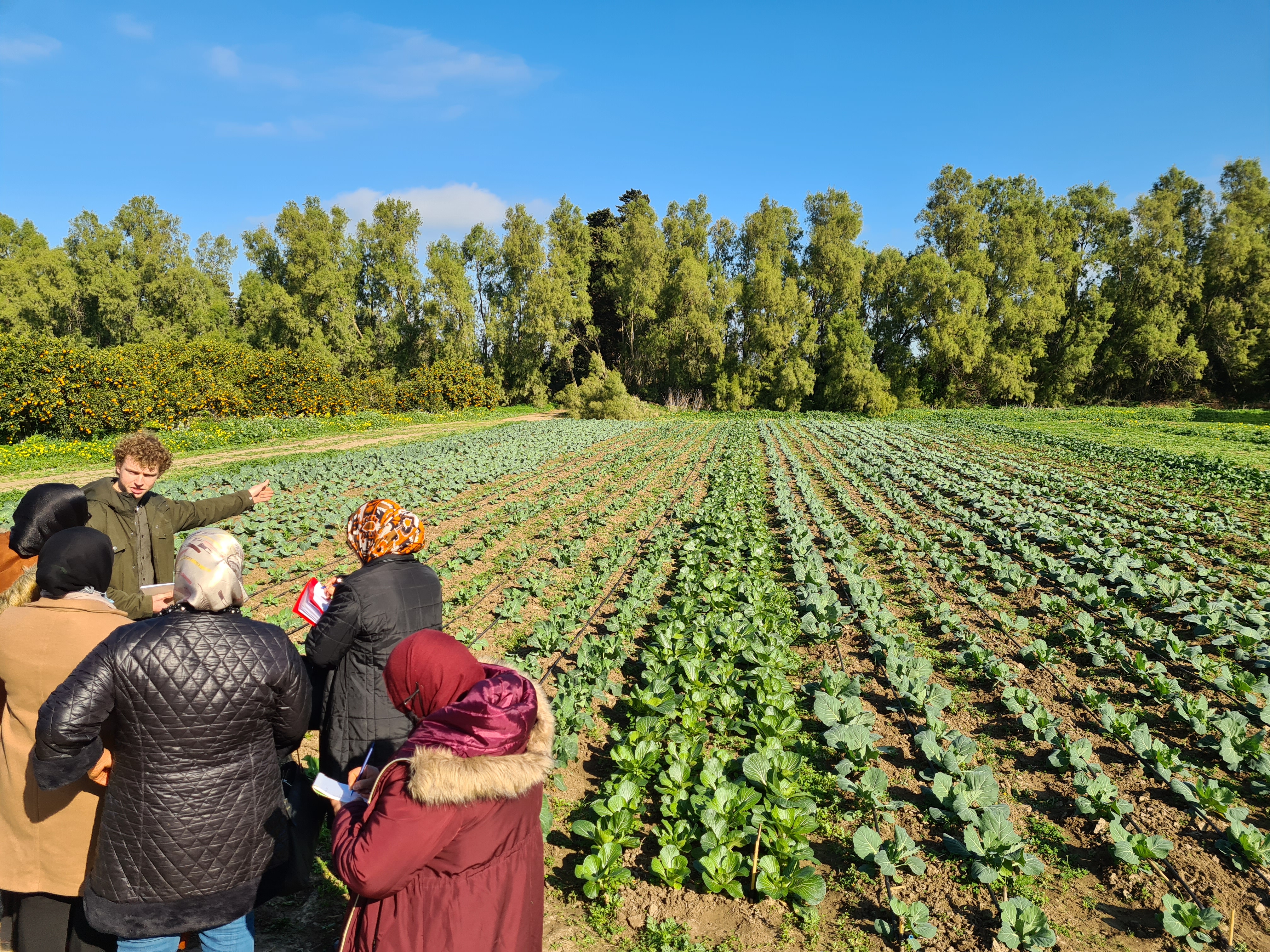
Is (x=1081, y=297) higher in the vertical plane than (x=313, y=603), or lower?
higher

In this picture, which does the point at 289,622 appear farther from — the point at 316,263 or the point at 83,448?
the point at 316,263

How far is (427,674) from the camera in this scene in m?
1.83

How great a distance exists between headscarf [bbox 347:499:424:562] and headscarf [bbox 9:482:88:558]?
1142 mm

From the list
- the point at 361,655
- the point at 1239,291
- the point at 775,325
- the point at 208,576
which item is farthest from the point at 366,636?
the point at 1239,291

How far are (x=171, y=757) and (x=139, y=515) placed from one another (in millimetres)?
2469

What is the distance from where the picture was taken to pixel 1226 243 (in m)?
38.4

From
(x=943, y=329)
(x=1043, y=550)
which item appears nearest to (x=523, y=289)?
(x=943, y=329)

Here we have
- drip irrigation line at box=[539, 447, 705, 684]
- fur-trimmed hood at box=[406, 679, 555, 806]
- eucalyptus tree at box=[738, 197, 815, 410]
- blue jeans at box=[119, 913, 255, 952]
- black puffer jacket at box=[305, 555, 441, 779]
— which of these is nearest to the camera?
fur-trimmed hood at box=[406, 679, 555, 806]

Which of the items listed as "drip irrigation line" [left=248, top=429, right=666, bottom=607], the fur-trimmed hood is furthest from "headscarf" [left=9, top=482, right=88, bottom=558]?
the fur-trimmed hood

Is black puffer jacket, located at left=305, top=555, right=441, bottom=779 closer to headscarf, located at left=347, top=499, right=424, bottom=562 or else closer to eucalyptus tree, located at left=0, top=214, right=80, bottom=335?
headscarf, located at left=347, top=499, right=424, bottom=562

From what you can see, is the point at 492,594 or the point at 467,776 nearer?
the point at 467,776

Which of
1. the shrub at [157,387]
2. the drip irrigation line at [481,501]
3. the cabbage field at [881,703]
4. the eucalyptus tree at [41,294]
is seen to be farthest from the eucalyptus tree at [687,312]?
the eucalyptus tree at [41,294]

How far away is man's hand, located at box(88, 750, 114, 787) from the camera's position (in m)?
2.03

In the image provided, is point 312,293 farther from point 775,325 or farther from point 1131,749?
point 1131,749
